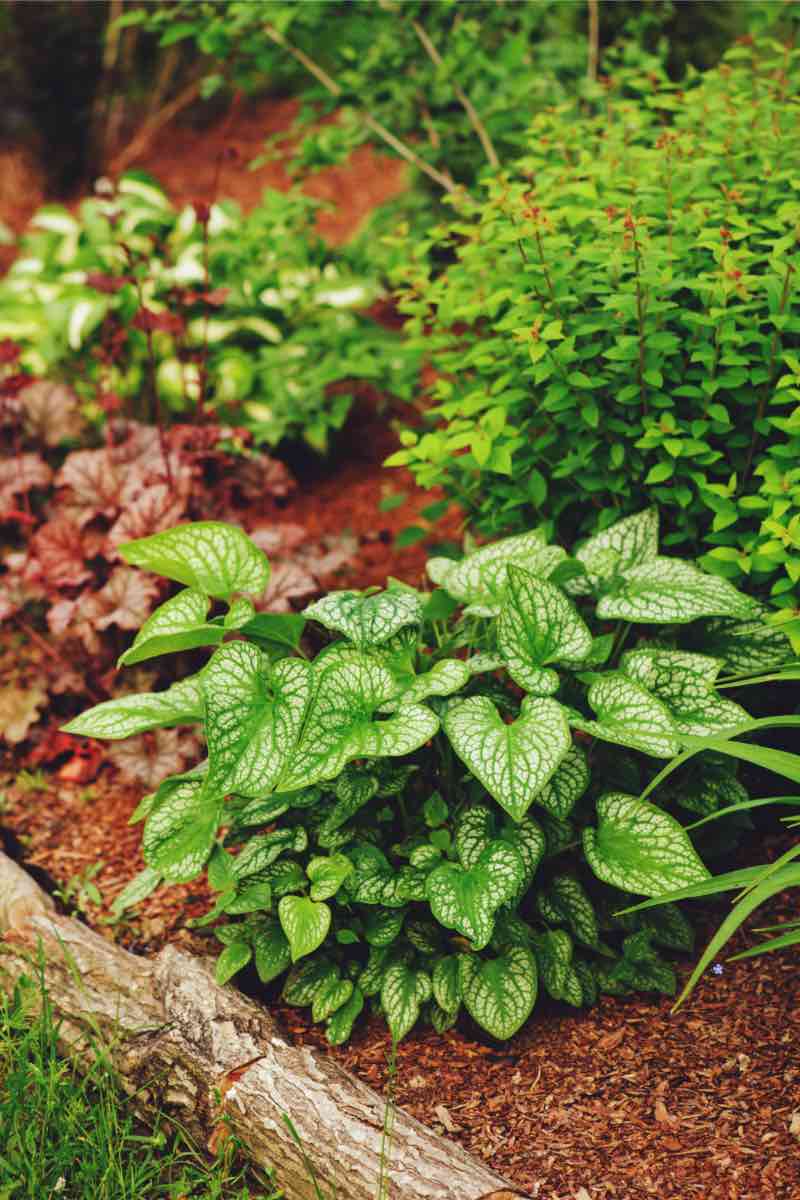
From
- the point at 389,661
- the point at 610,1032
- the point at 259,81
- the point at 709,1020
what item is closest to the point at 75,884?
the point at 389,661

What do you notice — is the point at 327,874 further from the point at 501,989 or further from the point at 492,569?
the point at 492,569

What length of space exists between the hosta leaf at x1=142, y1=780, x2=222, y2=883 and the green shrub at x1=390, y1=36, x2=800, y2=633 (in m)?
1.00

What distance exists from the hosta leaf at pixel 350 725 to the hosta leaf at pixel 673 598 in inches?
19.4

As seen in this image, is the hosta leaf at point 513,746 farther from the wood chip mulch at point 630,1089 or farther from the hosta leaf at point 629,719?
the wood chip mulch at point 630,1089

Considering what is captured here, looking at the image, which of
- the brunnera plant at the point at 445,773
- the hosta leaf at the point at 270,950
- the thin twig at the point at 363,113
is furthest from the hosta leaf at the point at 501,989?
the thin twig at the point at 363,113

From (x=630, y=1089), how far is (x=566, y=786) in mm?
602

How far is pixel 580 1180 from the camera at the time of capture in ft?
6.62

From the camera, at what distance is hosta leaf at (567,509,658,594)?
252 cm

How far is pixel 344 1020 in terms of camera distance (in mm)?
2365

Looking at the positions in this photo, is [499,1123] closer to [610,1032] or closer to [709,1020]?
[610,1032]

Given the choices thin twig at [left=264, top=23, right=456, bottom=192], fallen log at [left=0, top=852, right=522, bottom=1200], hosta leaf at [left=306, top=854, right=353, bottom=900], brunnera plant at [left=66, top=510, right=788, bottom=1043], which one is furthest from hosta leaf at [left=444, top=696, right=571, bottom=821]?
thin twig at [left=264, top=23, right=456, bottom=192]

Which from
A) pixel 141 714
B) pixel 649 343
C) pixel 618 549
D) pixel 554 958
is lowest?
pixel 554 958

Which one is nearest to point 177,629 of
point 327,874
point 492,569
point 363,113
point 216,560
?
point 216,560

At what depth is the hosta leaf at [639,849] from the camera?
214cm
